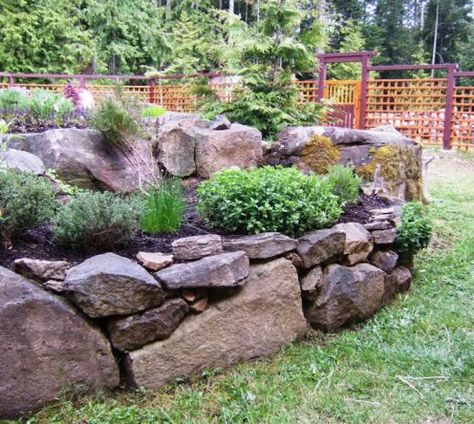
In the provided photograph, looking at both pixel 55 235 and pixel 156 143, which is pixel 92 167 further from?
pixel 55 235

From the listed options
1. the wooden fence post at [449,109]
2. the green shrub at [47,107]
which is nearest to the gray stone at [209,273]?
the green shrub at [47,107]

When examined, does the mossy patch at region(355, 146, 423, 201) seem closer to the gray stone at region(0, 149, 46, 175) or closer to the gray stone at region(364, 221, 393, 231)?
the gray stone at region(364, 221, 393, 231)

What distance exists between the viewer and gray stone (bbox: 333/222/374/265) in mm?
3062

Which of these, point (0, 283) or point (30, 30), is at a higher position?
point (30, 30)

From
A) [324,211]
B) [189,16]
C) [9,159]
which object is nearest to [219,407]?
[324,211]

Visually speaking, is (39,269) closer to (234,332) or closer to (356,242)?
(234,332)

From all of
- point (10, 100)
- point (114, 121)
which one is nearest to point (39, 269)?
point (114, 121)

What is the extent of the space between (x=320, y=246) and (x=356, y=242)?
34 centimetres

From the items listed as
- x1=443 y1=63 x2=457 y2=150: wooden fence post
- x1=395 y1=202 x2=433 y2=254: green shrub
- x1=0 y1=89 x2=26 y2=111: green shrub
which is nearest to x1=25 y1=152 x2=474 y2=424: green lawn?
x1=395 y1=202 x2=433 y2=254: green shrub

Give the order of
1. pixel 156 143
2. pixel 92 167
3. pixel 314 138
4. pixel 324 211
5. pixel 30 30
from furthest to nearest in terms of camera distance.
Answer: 1. pixel 30 30
2. pixel 314 138
3. pixel 156 143
4. pixel 92 167
5. pixel 324 211

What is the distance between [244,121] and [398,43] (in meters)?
21.3

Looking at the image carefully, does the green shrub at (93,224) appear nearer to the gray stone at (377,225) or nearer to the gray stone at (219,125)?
the gray stone at (377,225)

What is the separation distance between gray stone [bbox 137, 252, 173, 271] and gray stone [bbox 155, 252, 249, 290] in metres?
0.03

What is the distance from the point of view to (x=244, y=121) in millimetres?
4953
